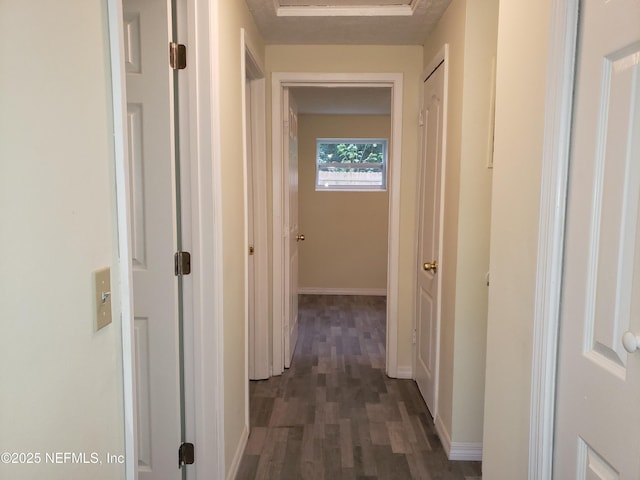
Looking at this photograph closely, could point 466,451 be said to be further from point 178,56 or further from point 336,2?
point 336,2

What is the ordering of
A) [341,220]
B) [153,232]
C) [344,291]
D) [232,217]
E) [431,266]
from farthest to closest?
[344,291], [341,220], [431,266], [232,217], [153,232]

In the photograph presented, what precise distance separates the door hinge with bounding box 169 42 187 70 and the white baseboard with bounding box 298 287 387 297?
14.5 feet

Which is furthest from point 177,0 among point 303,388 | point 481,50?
point 303,388

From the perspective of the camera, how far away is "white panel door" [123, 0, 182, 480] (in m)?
1.58

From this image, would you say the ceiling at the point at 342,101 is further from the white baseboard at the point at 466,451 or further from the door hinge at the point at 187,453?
the door hinge at the point at 187,453

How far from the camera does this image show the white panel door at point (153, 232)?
158 cm

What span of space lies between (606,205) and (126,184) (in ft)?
3.41

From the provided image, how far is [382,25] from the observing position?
2.67m

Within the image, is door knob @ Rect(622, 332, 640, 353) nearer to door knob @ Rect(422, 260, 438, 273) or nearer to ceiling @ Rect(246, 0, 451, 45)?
door knob @ Rect(422, 260, 438, 273)

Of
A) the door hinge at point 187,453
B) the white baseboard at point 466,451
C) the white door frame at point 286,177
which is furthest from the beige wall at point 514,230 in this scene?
the white door frame at point 286,177

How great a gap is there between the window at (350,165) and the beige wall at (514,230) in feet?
14.1

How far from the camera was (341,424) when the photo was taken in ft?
8.50

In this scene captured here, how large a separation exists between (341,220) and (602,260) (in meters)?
4.80

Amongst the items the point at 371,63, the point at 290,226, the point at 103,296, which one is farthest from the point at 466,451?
the point at 371,63
